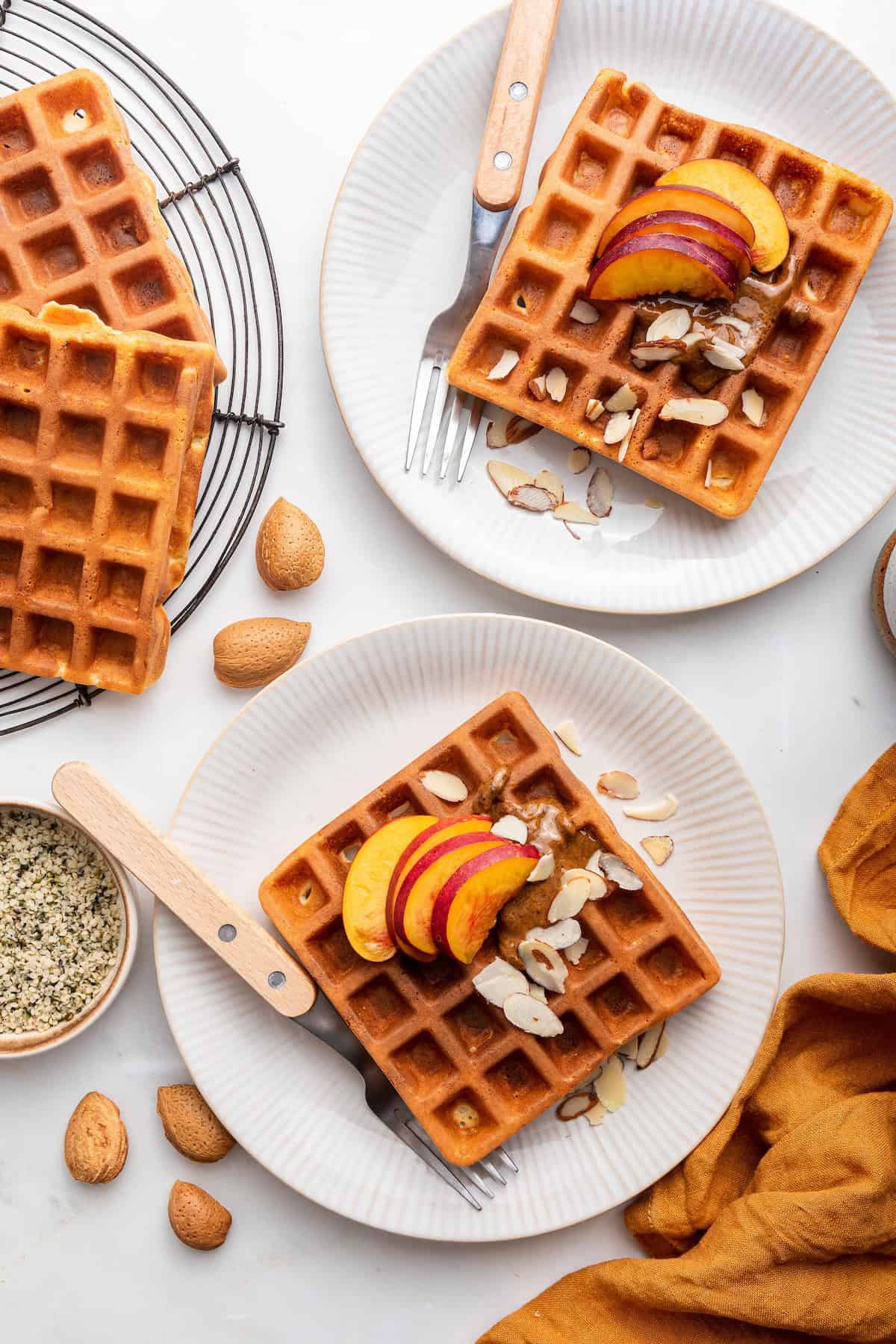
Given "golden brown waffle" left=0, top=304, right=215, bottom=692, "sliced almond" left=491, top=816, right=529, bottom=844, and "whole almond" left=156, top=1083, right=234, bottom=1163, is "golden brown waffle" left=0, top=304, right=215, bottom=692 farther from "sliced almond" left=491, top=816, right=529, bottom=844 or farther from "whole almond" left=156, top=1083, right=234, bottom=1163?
"whole almond" left=156, top=1083, right=234, bottom=1163

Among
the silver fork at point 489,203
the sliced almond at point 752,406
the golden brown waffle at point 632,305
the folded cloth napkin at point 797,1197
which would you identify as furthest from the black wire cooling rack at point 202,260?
the folded cloth napkin at point 797,1197

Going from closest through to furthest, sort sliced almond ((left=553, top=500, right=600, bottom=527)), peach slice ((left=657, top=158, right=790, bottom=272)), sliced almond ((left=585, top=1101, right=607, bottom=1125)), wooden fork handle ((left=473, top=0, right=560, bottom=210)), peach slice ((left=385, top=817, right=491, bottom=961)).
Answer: peach slice ((left=385, top=817, right=491, bottom=961)) < peach slice ((left=657, top=158, right=790, bottom=272)) < wooden fork handle ((left=473, top=0, right=560, bottom=210)) < sliced almond ((left=585, top=1101, right=607, bottom=1125)) < sliced almond ((left=553, top=500, right=600, bottom=527))

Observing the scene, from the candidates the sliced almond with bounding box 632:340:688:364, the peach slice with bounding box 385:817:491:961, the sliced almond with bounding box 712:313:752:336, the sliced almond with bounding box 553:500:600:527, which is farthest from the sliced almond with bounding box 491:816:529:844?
the sliced almond with bounding box 712:313:752:336

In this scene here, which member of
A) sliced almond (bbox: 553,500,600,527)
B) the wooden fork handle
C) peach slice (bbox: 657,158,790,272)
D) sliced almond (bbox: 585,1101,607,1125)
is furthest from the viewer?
sliced almond (bbox: 553,500,600,527)

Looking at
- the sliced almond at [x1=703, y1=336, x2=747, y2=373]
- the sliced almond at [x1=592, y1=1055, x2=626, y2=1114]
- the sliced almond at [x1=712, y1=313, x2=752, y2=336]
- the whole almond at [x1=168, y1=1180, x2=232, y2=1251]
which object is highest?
the sliced almond at [x1=712, y1=313, x2=752, y2=336]

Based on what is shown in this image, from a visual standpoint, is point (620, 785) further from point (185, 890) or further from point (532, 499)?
point (185, 890)

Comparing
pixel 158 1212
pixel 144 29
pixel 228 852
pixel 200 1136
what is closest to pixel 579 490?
pixel 228 852

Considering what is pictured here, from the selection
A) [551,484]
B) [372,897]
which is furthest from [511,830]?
[551,484]
